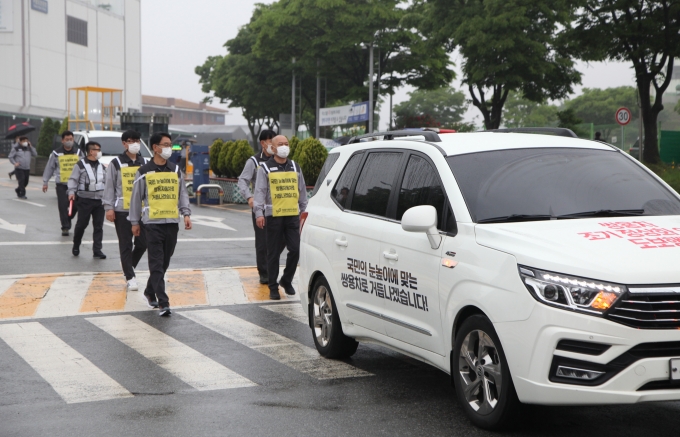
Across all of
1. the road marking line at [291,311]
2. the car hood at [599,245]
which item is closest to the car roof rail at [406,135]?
the car hood at [599,245]

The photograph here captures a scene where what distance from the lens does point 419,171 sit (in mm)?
6492

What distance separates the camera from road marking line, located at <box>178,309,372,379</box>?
725cm

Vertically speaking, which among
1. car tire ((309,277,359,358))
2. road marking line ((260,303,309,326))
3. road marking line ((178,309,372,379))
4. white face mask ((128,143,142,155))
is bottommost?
road marking line ((260,303,309,326))

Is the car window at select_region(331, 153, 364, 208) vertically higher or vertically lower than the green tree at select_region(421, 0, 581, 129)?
lower

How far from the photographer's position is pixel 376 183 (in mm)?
7070

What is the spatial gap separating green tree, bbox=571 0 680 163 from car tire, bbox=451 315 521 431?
28176mm

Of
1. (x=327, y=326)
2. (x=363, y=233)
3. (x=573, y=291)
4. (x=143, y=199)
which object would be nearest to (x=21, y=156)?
(x=143, y=199)

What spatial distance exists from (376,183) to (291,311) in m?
3.54

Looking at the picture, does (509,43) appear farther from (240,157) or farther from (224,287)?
(224,287)

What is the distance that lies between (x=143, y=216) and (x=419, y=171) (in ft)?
14.5

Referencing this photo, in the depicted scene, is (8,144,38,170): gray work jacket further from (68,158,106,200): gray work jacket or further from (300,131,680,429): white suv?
(300,131,680,429): white suv

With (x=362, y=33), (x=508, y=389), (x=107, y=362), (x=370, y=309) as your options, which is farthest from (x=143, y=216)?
(x=362, y=33)

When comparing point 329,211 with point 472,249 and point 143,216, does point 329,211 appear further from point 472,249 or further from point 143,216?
point 143,216

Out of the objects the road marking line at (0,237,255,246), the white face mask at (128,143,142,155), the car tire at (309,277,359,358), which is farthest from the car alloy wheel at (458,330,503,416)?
the road marking line at (0,237,255,246)
